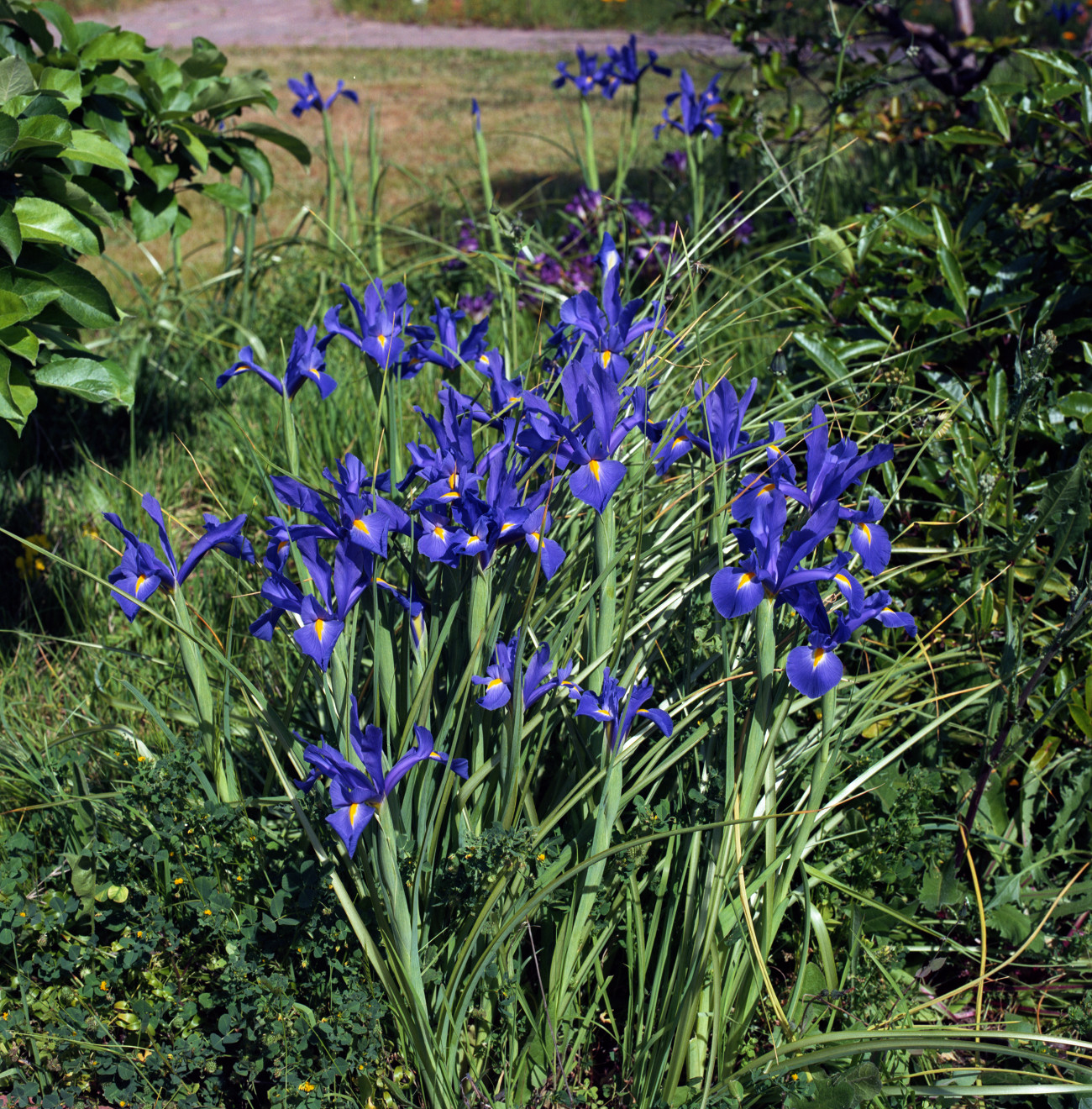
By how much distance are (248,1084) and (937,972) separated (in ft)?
Result: 4.13

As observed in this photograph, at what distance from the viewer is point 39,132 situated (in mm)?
1814

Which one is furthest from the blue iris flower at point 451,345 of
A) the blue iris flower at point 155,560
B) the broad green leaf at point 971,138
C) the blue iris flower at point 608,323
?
the broad green leaf at point 971,138

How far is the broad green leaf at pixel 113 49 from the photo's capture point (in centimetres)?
229

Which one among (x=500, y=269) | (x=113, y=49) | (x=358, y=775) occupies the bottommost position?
(x=358, y=775)

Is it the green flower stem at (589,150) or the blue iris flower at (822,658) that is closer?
the blue iris flower at (822,658)

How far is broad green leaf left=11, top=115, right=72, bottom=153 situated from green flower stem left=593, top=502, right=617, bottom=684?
4.53 feet

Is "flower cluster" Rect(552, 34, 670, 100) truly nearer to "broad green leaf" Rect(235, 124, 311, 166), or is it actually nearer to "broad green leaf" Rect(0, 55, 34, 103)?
"broad green leaf" Rect(235, 124, 311, 166)

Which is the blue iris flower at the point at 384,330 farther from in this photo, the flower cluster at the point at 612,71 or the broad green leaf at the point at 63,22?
the flower cluster at the point at 612,71

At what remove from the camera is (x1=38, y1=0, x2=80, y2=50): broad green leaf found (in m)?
2.21

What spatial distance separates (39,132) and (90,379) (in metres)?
0.50

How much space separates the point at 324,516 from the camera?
4.03 ft

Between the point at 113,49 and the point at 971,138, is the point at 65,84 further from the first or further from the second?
the point at 971,138

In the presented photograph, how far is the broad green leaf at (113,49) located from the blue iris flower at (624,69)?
1837 millimetres

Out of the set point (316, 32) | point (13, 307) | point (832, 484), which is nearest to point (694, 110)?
point (13, 307)
